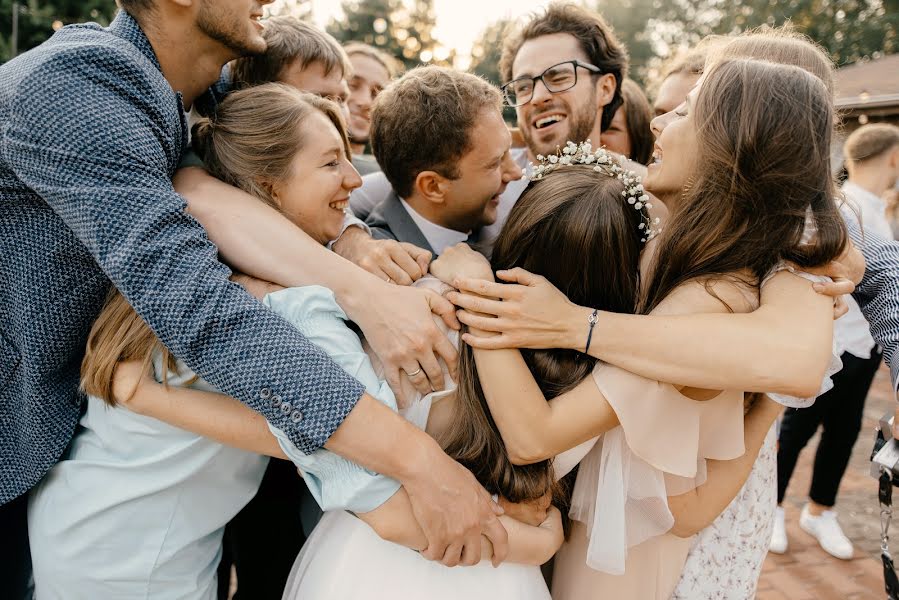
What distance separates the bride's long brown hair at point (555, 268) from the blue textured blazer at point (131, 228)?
37 cm

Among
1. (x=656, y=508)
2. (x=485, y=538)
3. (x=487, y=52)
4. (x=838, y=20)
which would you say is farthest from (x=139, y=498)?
(x=838, y=20)

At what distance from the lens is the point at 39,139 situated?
1.42 meters

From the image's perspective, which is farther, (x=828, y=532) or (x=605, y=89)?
(x=828, y=532)

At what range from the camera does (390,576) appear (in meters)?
1.58

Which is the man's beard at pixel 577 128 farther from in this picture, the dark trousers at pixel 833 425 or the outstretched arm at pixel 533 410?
the dark trousers at pixel 833 425

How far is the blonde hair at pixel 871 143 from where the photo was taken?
4789 millimetres

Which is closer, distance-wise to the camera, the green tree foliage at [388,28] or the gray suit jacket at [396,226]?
the gray suit jacket at [396,226]

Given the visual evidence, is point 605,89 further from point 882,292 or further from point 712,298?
point 712,298

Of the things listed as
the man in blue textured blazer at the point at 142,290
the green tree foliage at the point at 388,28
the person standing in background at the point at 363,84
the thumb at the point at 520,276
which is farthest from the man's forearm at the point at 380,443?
the green tree foliage at the point at 388,28

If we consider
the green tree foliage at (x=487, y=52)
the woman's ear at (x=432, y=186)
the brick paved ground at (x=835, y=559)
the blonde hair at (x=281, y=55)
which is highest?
the blonde hair at (x=281, y=55)

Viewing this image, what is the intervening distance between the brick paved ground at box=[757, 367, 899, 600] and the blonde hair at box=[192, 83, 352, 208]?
151 inches

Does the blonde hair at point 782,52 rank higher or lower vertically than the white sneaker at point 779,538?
higher

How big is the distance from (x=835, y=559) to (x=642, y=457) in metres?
3.67

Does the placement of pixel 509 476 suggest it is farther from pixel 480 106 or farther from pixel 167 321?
pixel 480 106
